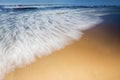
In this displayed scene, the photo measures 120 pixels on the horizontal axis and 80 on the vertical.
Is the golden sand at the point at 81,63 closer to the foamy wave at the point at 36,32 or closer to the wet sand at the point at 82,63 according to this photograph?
the wet sand at the point at 82,63

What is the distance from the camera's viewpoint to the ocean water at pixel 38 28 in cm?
209

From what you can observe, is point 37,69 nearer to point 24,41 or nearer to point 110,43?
point 24,41

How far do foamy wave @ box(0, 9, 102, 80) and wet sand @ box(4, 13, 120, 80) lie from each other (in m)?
0.10

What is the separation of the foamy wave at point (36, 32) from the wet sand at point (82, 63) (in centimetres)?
10

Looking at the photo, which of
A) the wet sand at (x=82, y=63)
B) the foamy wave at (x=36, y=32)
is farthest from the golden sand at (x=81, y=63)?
the foamy wave at (x=36, y=32)

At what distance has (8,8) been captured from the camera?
3666 millimetres

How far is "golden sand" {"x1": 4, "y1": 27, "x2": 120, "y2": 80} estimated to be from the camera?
1766 millimetres

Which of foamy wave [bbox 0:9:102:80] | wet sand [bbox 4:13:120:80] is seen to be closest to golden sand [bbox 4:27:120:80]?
wet sand [bbox 4:13:120:80]

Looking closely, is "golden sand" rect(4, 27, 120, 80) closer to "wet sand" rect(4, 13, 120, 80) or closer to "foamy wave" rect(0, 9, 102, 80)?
"wet sand" rect(4, 13, 120, 80)

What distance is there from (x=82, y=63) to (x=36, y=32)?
89 cm

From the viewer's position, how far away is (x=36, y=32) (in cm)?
261

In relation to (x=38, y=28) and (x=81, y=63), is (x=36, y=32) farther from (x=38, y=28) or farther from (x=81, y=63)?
(x=81, y=63)

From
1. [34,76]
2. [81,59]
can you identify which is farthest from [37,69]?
[81,59]

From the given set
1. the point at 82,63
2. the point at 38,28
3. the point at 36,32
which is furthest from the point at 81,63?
the point at 38,28
